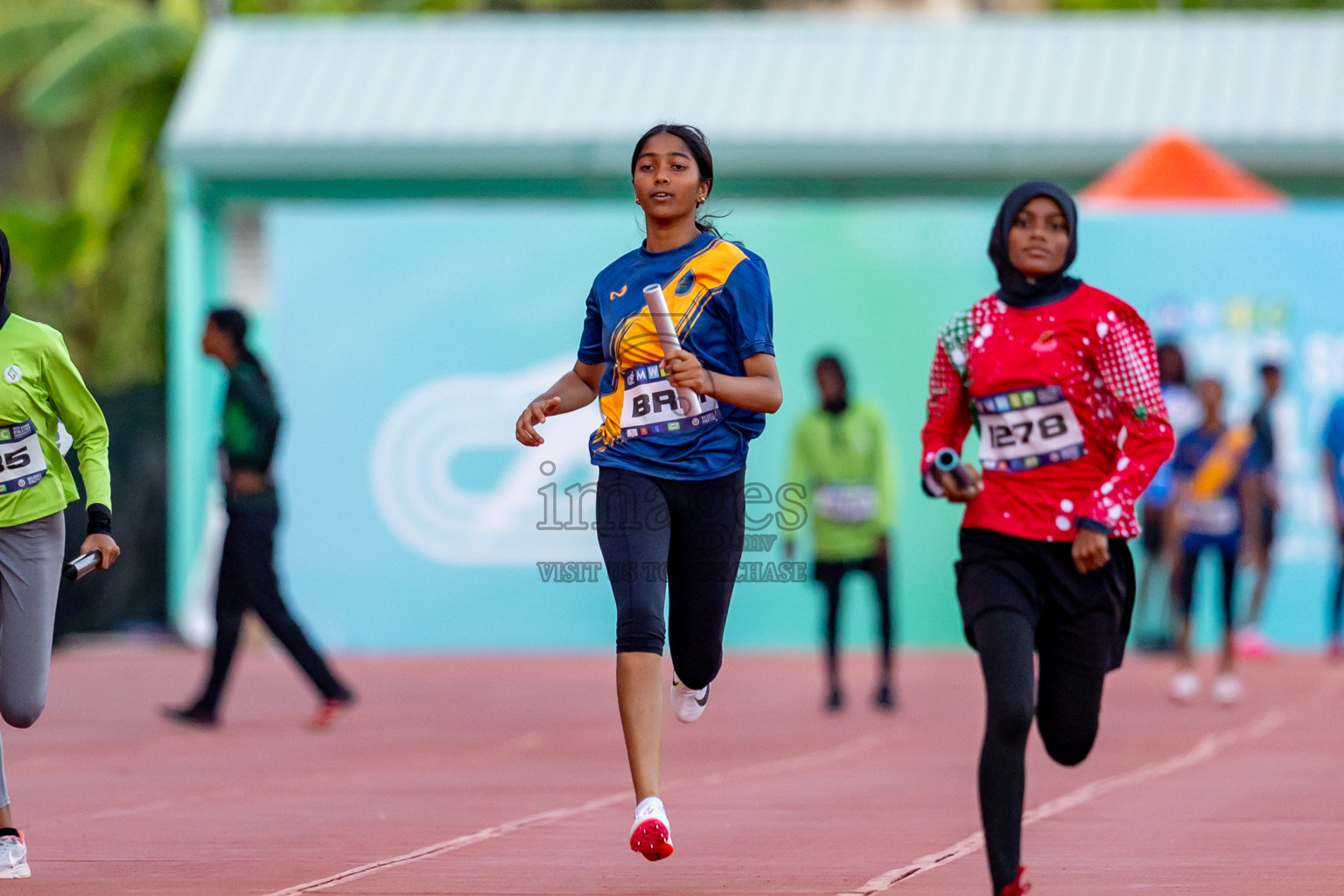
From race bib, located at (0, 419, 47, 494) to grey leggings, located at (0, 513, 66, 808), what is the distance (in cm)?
12

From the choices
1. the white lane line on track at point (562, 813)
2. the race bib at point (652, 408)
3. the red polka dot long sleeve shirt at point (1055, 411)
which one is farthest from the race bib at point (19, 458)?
the red polka dot long sleeve shirt at point (1055, 411)

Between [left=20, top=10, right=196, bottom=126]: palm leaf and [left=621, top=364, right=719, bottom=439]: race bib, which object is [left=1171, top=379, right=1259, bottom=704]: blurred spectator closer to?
[left=621, top=364, right=719, bottom=439]: race bib

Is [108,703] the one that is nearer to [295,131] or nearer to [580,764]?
[580,764]

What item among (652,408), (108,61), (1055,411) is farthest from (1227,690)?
(108,61)

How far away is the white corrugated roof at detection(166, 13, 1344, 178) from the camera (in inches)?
706

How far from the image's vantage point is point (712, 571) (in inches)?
229

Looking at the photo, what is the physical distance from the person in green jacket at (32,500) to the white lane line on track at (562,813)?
36.4 inches

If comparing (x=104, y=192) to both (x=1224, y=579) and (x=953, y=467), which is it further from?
(x=953, y=467)

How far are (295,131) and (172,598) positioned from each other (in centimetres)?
421

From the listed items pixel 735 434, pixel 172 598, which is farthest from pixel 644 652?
pixel 172 598

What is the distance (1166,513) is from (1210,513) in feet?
8.39

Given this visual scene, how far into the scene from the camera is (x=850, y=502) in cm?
1192

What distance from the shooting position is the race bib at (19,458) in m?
6.00

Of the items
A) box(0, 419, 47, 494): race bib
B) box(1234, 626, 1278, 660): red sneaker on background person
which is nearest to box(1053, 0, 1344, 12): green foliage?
box(1234, 626, 1278, 660): red sneaker on background person
